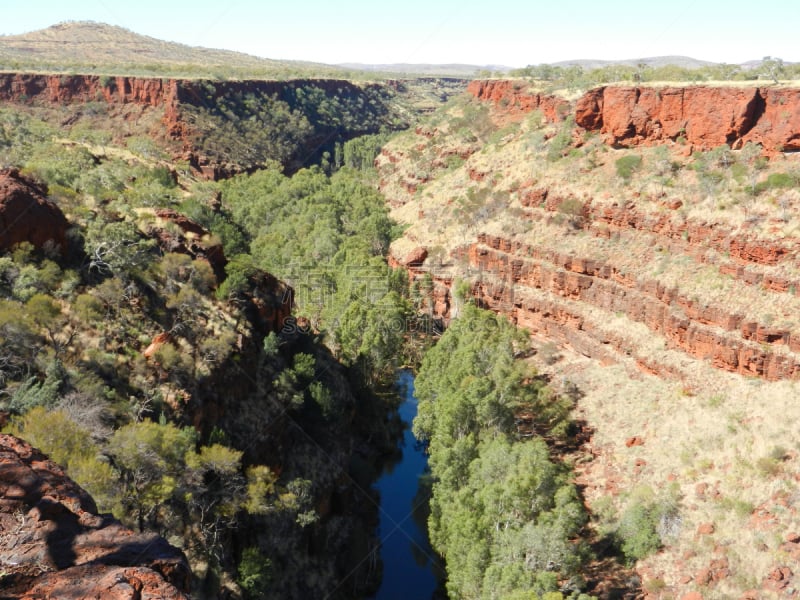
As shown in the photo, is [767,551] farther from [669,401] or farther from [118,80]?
[118,80]

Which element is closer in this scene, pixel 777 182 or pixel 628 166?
pixel 777 182

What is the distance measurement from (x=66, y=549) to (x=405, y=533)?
3547 cm

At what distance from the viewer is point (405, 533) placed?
1706 inches

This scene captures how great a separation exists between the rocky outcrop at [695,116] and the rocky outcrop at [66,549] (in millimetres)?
60184

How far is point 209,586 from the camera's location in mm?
28469

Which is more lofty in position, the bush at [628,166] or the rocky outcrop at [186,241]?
the bush at [628,166]

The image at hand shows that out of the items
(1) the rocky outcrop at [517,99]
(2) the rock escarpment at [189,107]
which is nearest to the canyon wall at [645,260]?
(1) the rocky outcrop at [517,99]

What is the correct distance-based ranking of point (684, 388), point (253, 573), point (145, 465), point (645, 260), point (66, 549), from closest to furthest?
point (66, 549) → point (145, 465) → point (253, 573) → point (684, 388) → point (645, 260)

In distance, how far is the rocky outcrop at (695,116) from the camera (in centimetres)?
5197

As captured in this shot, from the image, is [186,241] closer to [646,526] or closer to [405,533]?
[405,533]

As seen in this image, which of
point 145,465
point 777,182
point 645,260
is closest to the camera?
point 145,465

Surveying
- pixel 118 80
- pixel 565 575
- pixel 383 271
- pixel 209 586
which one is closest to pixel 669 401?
pixel 565 575

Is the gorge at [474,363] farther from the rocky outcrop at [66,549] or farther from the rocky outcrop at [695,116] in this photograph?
the rocky outcrop at [695,116]

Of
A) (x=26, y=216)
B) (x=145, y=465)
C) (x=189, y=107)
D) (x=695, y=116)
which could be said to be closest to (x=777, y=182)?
(x=695, y=116)
